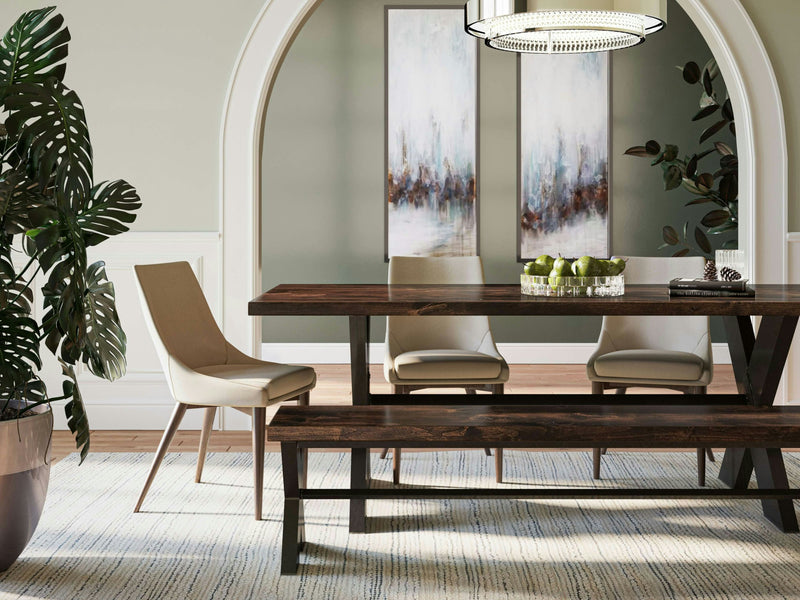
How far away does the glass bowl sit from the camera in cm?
303

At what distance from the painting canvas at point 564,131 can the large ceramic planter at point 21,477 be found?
187 inches

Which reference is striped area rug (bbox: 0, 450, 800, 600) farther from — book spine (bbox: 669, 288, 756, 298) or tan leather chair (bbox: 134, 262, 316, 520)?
book spine (bbox: 669, 288, 756, 298)

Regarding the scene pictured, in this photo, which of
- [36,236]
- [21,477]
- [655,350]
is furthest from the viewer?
[655,350]

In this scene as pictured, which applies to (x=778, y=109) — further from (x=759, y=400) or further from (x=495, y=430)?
(x=495, y=430)

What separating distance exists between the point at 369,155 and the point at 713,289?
13.5ft

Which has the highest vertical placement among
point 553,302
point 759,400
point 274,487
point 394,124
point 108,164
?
point 394,124

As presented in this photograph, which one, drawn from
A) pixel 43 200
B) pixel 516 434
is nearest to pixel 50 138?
pixel 43 200

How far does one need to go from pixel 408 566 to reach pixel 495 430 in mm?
503

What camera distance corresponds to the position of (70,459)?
12.7ft

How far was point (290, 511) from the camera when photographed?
265cm

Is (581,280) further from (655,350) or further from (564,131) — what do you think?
(564,131)

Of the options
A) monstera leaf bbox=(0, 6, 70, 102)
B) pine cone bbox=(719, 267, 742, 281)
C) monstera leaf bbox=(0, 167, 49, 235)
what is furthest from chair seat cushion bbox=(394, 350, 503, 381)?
monstera leaf bbox=(0, 6, 70, 102)

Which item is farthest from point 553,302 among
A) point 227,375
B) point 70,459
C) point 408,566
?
point 70,459

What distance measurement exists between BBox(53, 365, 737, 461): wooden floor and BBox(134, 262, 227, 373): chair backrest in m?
0.66
